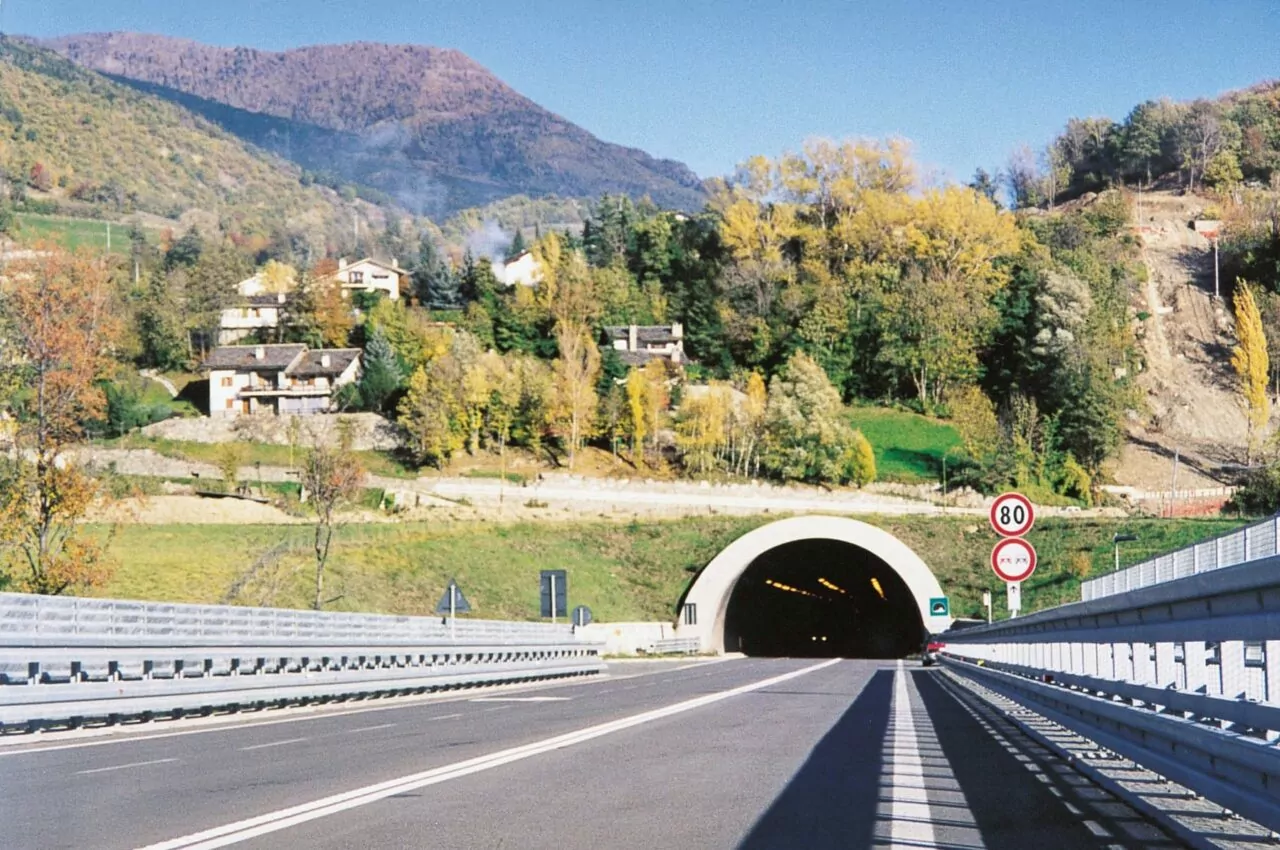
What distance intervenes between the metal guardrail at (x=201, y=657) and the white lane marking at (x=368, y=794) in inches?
218

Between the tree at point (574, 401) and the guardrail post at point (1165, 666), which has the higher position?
the tree at point (574, 401)

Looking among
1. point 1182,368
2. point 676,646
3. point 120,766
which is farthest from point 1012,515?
point 1182,368

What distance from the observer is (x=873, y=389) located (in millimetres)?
106750

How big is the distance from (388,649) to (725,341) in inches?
3548

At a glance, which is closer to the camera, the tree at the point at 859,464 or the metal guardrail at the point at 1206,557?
the metal guardrail at the point at 1206,557

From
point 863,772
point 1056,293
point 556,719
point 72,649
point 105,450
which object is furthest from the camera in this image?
point 1056,293

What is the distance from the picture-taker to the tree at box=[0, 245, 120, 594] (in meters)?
40.8

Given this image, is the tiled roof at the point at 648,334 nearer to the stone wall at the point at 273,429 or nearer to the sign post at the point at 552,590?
the stone wall at the point at 273,429

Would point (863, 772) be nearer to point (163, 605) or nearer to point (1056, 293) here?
point (163, 605)

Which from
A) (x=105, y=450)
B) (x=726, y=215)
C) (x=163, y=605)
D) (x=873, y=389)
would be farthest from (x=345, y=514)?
(x=726, y=215)

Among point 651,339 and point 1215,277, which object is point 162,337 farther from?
point 1215,277

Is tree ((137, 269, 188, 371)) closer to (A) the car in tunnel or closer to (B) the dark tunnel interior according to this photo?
(B) the dark tunnel interior

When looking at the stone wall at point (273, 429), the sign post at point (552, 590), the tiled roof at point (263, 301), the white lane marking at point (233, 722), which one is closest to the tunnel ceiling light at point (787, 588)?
the stone wall at point (273, 429)

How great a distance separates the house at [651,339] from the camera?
118 metres
